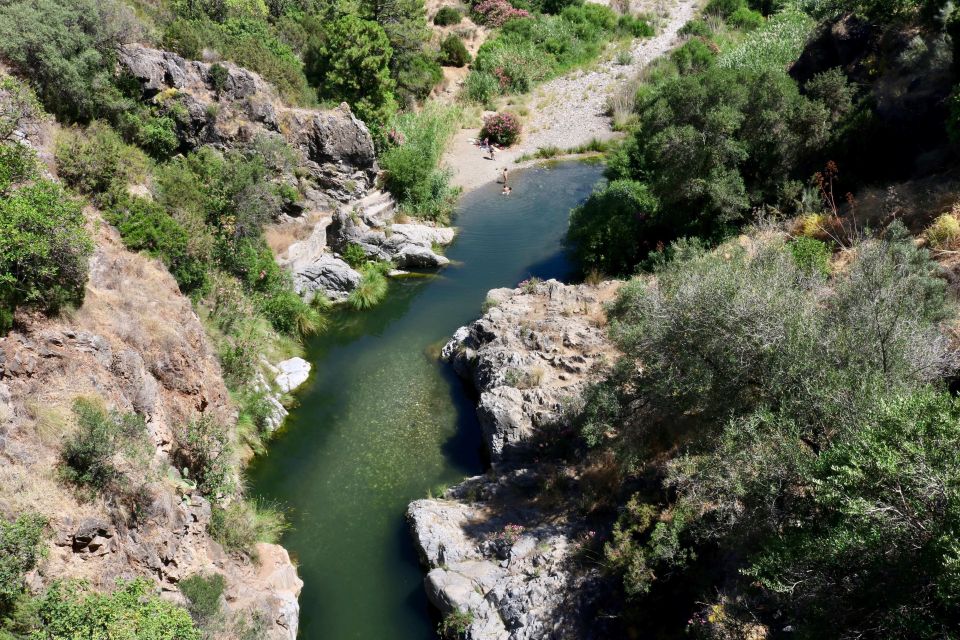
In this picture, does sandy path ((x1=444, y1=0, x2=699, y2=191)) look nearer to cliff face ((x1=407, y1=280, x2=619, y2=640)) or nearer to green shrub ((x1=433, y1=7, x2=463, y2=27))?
green shrub ((x1=433, y1=7, x2=463, y2=27))

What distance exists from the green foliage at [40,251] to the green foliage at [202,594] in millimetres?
6846

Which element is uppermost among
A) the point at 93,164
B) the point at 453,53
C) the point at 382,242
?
the point at 453,53

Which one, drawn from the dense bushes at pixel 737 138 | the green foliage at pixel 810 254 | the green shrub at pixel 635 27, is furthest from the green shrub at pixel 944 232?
the green shrub at pixel 635 27

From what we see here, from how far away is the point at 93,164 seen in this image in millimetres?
19969

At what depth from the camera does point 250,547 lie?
15.3 m

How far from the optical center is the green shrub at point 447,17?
57062 mm

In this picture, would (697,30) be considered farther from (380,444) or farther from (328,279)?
(380,444)

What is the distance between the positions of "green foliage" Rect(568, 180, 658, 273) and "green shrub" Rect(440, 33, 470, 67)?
95.2 feet

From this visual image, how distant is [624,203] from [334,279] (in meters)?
14.2

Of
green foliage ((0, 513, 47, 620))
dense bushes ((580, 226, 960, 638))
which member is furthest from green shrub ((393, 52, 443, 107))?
green foliage ((0, 513, 47, 620))

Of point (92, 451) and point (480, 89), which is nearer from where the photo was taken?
point (92, 451)

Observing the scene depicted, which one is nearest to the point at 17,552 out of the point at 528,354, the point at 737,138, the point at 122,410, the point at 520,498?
the point at 122,410

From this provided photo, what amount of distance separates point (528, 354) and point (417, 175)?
1663 cm

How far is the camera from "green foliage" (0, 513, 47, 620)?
30.9 ft
